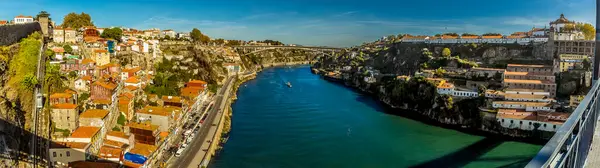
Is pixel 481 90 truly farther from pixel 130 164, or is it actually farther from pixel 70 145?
pixel 70 145

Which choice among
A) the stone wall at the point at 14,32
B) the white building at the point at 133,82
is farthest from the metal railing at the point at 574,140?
the white building at the point at 133,82

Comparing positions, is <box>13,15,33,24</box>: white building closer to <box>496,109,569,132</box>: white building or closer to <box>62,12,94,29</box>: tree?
<box>62,12,94,29</box>: tree

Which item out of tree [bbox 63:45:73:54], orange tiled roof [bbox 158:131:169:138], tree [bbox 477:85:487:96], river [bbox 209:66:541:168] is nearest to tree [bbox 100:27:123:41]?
tree [bbox 63:45:73:54]

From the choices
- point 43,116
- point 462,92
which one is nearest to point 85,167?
point 43,116

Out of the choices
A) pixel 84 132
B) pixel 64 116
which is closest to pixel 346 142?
pixel 84 132

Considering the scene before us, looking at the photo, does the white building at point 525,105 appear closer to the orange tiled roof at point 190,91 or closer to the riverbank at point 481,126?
the riverbank at point 481,126

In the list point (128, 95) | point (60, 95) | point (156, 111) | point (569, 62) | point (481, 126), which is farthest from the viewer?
point (569, 62)
